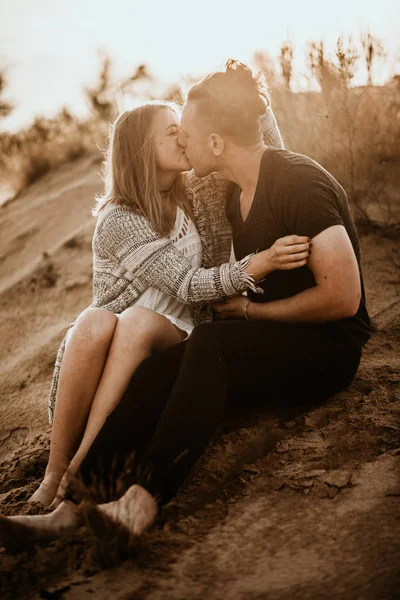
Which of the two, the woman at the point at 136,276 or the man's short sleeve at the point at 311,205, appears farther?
the woman at the point at 136,276

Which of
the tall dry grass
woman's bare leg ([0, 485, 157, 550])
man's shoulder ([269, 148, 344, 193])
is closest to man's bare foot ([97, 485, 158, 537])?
woman's bare leg ([0, 485, 157, 550])

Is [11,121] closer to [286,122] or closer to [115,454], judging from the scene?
[286,122]

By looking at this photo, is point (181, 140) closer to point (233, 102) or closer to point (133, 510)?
point (233, 102)

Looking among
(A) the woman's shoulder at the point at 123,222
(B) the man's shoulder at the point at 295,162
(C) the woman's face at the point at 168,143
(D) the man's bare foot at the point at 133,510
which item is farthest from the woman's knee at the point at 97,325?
(B) the man's shoulder at the point at 295,162

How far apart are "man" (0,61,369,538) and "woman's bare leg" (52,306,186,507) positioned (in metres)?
0.06

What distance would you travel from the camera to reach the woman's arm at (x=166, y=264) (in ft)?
8.14

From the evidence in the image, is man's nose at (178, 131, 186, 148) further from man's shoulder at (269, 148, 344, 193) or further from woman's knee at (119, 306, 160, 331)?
woman's knee at (119, 306, 160, 331)

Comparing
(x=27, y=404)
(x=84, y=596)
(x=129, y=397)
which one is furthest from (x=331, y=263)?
(x=27, y=404)

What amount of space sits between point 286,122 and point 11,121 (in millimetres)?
6372

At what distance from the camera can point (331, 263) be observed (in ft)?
7.27

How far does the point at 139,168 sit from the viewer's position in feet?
9.20

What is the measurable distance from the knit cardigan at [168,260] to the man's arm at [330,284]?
0.25 metres

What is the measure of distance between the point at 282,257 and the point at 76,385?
0.91 meters

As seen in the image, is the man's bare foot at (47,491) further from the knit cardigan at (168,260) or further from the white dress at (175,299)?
the white dress at (175,299)
